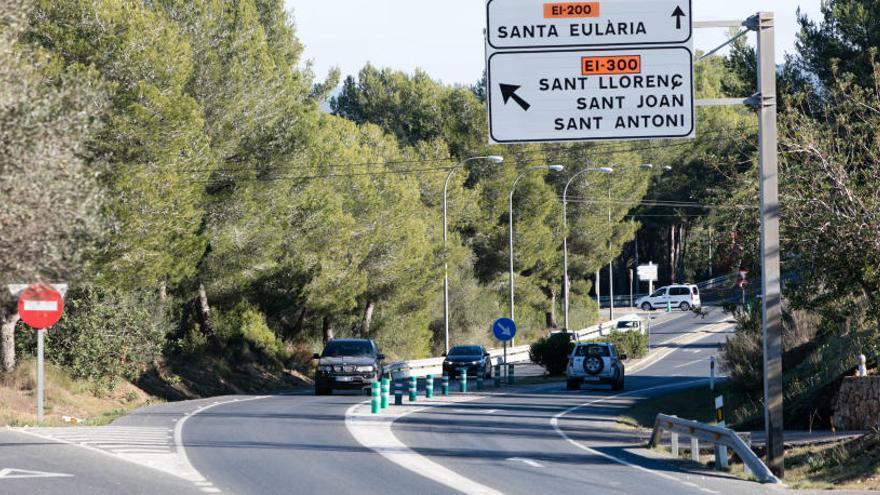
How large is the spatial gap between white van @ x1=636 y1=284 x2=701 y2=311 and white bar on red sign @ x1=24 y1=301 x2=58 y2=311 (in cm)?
6973

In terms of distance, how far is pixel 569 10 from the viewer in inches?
614

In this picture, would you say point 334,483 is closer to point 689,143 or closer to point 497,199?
point 497,199

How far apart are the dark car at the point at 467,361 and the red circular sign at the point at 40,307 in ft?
82.2

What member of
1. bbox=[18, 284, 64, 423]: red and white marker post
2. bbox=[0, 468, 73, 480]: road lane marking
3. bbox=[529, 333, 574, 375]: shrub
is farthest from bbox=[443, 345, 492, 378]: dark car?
bbox=[0, 468, 73, 480]: road lane marking

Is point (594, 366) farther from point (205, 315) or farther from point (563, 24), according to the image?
point (563, 24)

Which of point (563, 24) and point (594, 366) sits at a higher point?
point (563, 24)

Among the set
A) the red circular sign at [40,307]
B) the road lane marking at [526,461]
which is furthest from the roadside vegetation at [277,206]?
the road lane marking at [526,461]

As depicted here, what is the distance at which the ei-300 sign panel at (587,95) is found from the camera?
51.1 feet

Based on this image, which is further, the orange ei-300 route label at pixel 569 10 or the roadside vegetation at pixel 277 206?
the roadside vegetation at pixel 277 206

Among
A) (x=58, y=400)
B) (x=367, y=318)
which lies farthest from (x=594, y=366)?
(x=367, y=318)

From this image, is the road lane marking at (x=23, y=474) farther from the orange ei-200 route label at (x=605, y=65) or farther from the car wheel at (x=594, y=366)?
the car wheel at (x=594, y=366)

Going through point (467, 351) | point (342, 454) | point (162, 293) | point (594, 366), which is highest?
point (162, 293)

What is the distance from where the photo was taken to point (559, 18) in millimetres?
15617

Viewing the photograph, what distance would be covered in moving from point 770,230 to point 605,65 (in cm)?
339
